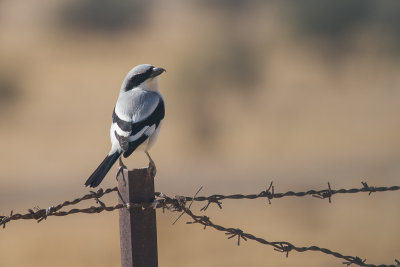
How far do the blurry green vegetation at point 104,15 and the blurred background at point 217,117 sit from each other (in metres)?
0.06

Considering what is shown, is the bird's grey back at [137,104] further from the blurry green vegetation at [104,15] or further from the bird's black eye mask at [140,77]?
the blurry green vegetation at [104,15]

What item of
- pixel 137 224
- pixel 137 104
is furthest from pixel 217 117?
pixel 137 224

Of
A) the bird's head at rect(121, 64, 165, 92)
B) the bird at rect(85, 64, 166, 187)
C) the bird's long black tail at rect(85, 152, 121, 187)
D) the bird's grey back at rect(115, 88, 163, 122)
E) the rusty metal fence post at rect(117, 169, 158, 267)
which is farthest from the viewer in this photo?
the bird's head at rect(121, 64, 165, 92)

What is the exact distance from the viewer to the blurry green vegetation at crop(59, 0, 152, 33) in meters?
30.6

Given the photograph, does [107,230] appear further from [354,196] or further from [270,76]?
[270,76]

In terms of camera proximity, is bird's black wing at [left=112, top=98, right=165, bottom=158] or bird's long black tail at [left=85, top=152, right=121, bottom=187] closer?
bird's long black tail at [left=85, top=152, right=121, bottom=187]

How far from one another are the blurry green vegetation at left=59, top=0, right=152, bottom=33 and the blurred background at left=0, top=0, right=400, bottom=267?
0.21 ft

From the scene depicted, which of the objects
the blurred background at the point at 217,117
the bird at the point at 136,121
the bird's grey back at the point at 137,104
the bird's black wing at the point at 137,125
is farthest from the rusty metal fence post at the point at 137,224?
the blurred background at the point at 217,117

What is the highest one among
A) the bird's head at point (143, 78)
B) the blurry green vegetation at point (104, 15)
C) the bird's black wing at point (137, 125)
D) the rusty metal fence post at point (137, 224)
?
the blurry green vegetation at point (104, 15)

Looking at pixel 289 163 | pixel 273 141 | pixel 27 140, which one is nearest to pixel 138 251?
pixel 289 163

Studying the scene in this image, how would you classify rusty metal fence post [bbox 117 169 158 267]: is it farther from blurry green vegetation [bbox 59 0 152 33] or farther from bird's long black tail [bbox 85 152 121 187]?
blurry green vegetation [bbox 59 0 152 33]

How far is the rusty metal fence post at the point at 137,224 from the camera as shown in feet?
13.5

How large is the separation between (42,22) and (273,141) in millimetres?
13554

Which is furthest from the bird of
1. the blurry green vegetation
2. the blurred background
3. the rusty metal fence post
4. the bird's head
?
the blurry green vegetation
